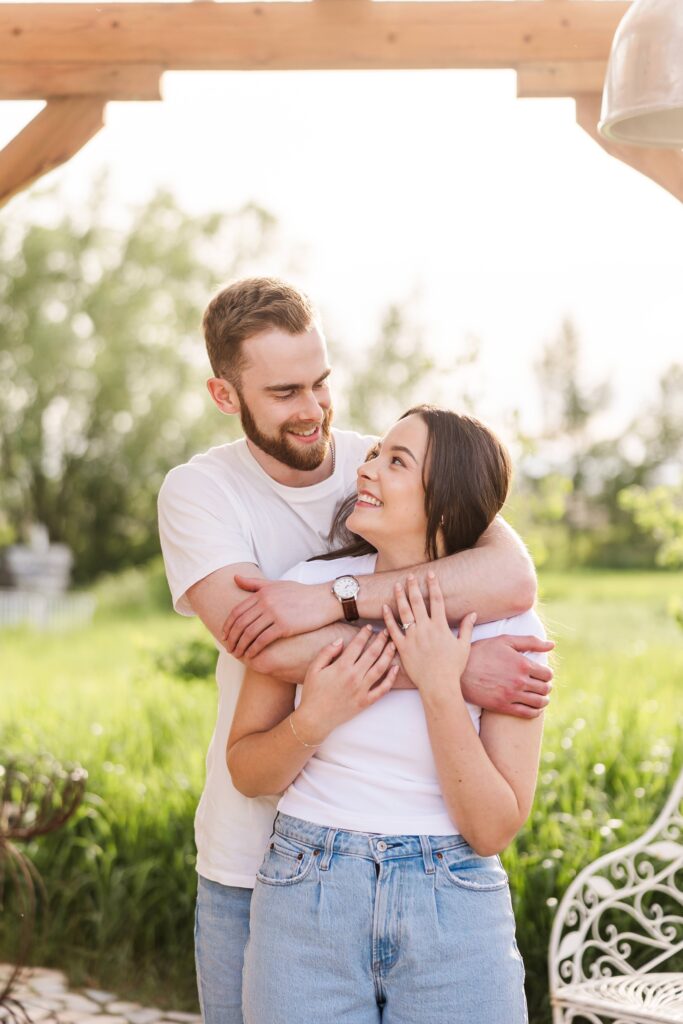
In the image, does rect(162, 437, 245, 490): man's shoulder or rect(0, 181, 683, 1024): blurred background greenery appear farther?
rect(0, 181, 683, 1024): blurred background greenery

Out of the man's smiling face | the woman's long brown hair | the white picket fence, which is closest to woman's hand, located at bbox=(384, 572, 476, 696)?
the woman's long brown hair

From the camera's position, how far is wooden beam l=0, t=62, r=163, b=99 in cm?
311

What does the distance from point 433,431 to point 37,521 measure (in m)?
18.4

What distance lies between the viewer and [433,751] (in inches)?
70.9

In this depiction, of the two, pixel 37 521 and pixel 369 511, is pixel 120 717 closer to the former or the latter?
pixel 369 511

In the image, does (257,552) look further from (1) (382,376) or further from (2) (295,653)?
(1) (382,376)

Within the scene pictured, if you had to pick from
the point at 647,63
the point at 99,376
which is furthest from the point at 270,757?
the point at 99,376

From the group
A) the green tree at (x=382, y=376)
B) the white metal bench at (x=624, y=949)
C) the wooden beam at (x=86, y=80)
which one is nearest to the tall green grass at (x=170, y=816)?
the white metal bench at (x=624, y=949)

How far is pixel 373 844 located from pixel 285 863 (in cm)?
14

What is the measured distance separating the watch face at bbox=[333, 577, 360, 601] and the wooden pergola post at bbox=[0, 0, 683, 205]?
63.0 inches

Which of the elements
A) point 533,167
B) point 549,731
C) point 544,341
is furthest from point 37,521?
point 549,731

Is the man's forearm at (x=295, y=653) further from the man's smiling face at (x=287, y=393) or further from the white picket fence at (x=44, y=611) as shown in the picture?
the white picket fence at (x=44, y=611)

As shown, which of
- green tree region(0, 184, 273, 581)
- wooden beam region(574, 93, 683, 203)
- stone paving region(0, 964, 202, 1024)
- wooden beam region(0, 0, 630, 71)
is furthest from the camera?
green tree region(0, 184, 273, 581)

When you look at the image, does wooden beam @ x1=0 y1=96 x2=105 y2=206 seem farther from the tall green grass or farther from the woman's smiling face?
the tall green grass
